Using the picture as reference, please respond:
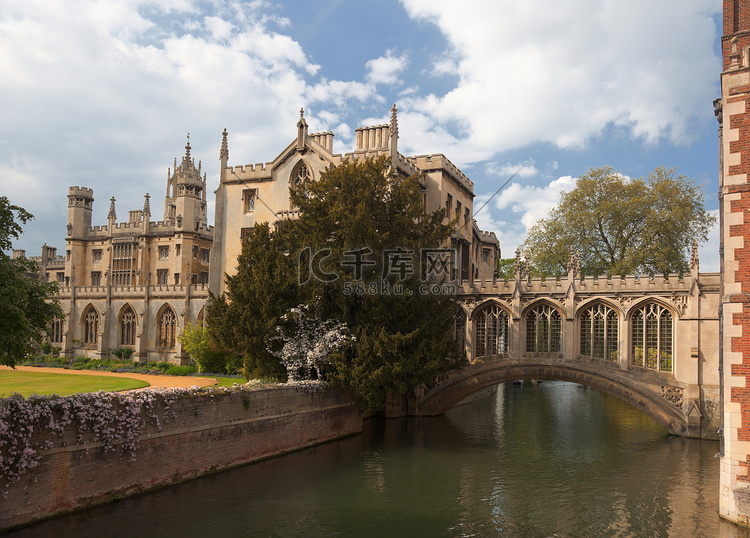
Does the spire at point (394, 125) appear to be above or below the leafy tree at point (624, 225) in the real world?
above

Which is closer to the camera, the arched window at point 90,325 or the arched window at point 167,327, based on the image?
the arched window at point 167,327

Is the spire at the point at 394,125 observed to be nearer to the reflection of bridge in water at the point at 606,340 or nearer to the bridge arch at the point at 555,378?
the reflection of bridge in water at the point at 606,340

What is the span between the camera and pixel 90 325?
4806cm

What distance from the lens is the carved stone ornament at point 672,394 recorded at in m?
25.2

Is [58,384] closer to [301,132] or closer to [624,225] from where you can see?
[301,132]

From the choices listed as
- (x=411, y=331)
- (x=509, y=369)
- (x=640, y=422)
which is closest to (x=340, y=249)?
(x=411, y=331)

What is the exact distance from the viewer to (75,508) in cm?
1395

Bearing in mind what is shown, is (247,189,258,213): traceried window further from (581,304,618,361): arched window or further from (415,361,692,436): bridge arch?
(581,304,618,361): arched window

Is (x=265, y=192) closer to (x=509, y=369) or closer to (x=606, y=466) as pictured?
(x=509, y=369)

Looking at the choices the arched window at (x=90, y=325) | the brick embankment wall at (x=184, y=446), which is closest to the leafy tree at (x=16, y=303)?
the brick embankment wall at (x=184, y=446)

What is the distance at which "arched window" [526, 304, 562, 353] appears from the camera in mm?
27828

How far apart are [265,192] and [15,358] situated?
25.5 meters

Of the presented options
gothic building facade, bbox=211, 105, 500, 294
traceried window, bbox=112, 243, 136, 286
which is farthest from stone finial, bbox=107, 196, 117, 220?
gothic building facade, bbox=211, 105, 500, 294

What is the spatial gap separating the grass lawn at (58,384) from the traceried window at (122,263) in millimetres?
20528
